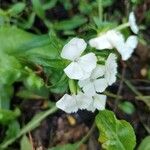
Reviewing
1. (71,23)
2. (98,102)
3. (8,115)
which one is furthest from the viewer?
(71,23)

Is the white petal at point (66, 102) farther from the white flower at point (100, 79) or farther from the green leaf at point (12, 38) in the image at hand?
the green leaf at point (12, 38)

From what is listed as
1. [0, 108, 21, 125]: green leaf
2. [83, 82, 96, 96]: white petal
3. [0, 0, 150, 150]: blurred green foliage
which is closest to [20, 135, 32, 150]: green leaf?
[0, 0, 150, 150]: blurred green foliage

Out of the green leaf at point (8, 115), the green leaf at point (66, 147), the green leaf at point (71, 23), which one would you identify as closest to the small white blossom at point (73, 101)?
the green leaf at point (66, 147)

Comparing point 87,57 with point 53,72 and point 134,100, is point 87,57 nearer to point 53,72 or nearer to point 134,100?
point 53,72

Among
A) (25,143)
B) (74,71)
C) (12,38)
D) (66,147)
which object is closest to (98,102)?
(74,71)

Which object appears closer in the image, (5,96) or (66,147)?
(66,147)

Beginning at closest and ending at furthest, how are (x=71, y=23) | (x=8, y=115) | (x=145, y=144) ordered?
1. (x=145, y=144)
2. (x=8, y=115)
3. (x=71, y=23)

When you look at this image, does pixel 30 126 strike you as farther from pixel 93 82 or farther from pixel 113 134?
pixel 93 82

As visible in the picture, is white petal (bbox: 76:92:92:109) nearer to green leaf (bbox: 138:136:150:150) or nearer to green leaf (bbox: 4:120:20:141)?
green leaf (bbox: 138:136:150:150)
